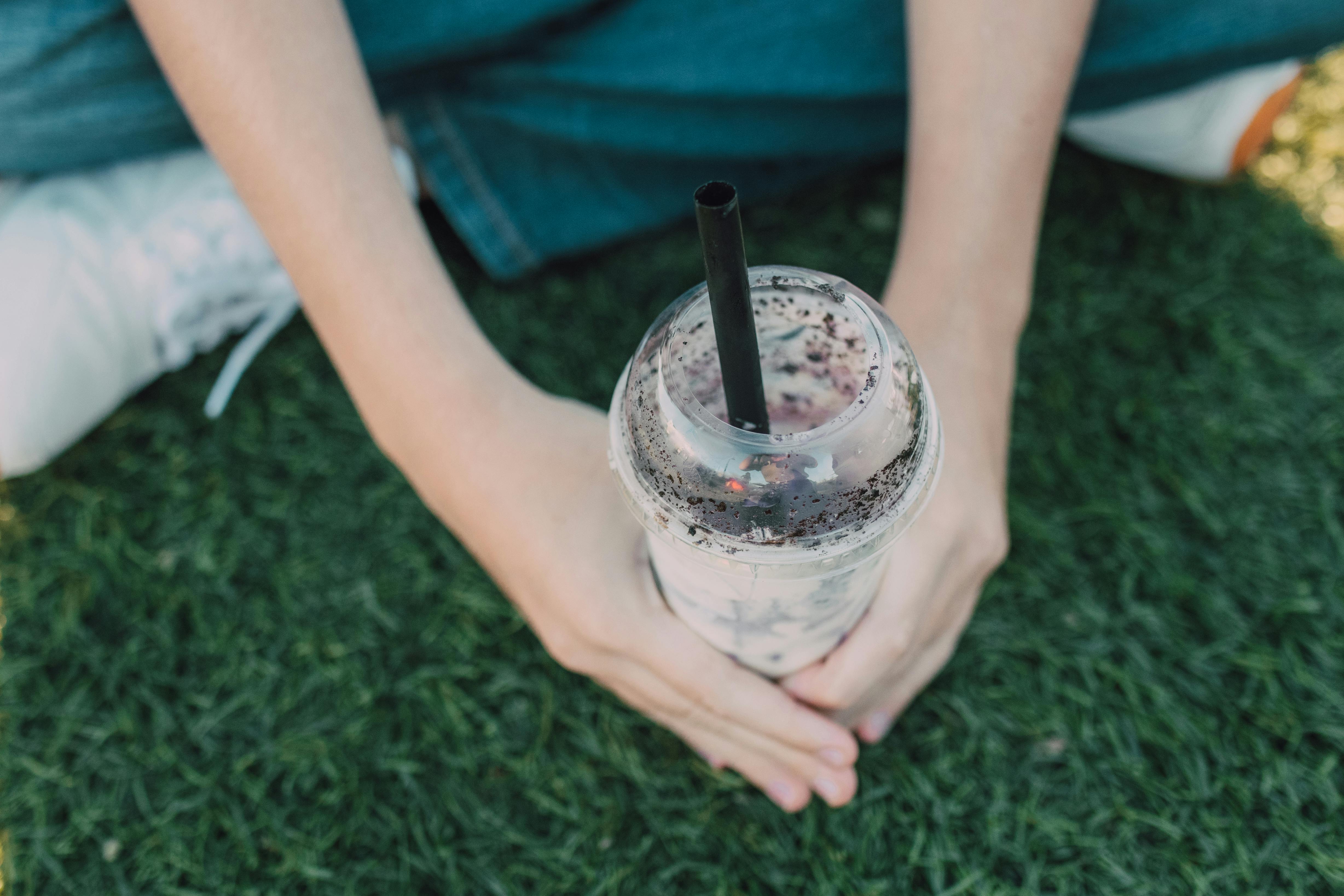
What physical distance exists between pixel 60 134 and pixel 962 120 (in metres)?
1.54

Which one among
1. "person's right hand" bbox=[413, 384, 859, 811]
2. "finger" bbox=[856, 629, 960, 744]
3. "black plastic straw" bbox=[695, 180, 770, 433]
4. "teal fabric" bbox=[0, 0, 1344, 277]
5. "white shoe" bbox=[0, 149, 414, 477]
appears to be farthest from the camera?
"white shoe" bbox=[0, 149, 414, 477]

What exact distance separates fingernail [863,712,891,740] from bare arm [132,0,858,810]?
0.21m

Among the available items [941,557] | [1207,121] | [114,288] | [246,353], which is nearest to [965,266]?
→ [941,557]

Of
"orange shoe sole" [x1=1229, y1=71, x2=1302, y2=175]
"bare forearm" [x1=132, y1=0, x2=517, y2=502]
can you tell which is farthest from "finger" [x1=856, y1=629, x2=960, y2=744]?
"orange shoe sole" [x1=1229, y1=71, x2=1302, y2=175]

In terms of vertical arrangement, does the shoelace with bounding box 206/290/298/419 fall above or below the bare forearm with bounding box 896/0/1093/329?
below

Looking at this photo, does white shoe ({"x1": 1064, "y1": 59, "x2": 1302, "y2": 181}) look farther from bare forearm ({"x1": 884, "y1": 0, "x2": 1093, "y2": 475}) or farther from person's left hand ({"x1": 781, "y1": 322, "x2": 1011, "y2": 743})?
person's left hand ({"x1": 781, "y1": 322, "x2": 1011, "y2": 743})

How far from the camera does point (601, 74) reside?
5.51 feet

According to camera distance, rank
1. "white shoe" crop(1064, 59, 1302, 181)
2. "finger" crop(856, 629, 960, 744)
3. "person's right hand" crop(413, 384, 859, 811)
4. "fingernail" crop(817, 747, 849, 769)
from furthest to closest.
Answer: "white shoe" crop(1064, 59, 1302, 181), "finger" crop(856, 629, 960, 744), "fingernail" crop(817, 747, 849, 769), "person's right hand" crop(413, 384, 859, 811)

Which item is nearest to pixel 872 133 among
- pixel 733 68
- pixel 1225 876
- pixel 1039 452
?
pixel 733 68

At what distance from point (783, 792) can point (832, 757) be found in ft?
0.41

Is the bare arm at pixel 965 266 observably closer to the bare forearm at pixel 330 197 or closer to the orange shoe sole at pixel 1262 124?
the bare forearm at pixel 330 197

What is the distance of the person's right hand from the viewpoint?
1.18 metres

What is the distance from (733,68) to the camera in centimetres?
167

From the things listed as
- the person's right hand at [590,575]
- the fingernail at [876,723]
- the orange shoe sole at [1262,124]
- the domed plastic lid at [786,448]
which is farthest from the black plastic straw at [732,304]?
the orange shoe sole at [1262,124]
